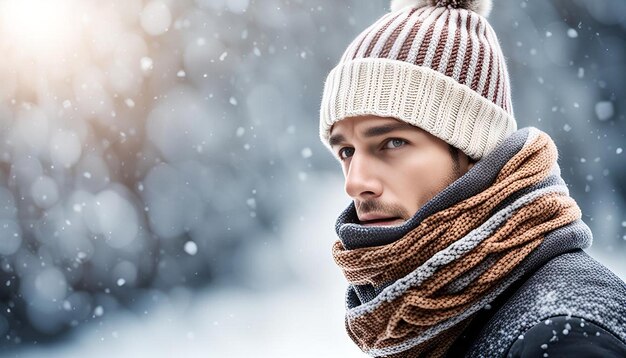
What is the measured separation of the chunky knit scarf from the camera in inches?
39.3

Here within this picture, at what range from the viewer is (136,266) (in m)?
4.35

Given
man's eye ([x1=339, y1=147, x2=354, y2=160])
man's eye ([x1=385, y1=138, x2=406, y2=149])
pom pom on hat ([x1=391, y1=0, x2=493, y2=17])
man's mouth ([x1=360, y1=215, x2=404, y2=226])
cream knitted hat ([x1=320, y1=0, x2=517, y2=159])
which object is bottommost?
man's mouth ([x1=360, y1=215, x2=404, y2=226])

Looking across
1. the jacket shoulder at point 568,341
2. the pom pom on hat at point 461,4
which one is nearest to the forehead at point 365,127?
the pom pom on hat at point 461,4

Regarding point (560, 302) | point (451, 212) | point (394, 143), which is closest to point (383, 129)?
point (394, 143)

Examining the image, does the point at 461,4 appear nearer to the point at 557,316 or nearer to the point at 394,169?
the point at 394,169

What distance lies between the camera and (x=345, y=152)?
52.0 inches

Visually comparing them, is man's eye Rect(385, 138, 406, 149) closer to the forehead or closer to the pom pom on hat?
the forehead

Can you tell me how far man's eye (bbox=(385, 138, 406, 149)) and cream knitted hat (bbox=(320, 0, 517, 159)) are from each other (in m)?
0.04

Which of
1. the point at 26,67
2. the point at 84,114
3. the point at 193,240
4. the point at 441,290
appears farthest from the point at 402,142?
the point at 26,67

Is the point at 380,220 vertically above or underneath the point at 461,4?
underneath

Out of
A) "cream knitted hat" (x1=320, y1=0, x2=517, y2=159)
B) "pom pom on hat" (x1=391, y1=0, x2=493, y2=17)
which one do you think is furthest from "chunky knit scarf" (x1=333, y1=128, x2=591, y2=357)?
"pom pom on hat" (x1=391, y1=0, x2=493, y2=17)

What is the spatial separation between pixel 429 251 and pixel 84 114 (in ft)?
12.7

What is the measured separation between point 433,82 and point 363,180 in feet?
0.81

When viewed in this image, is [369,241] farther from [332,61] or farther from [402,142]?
[332,61]
